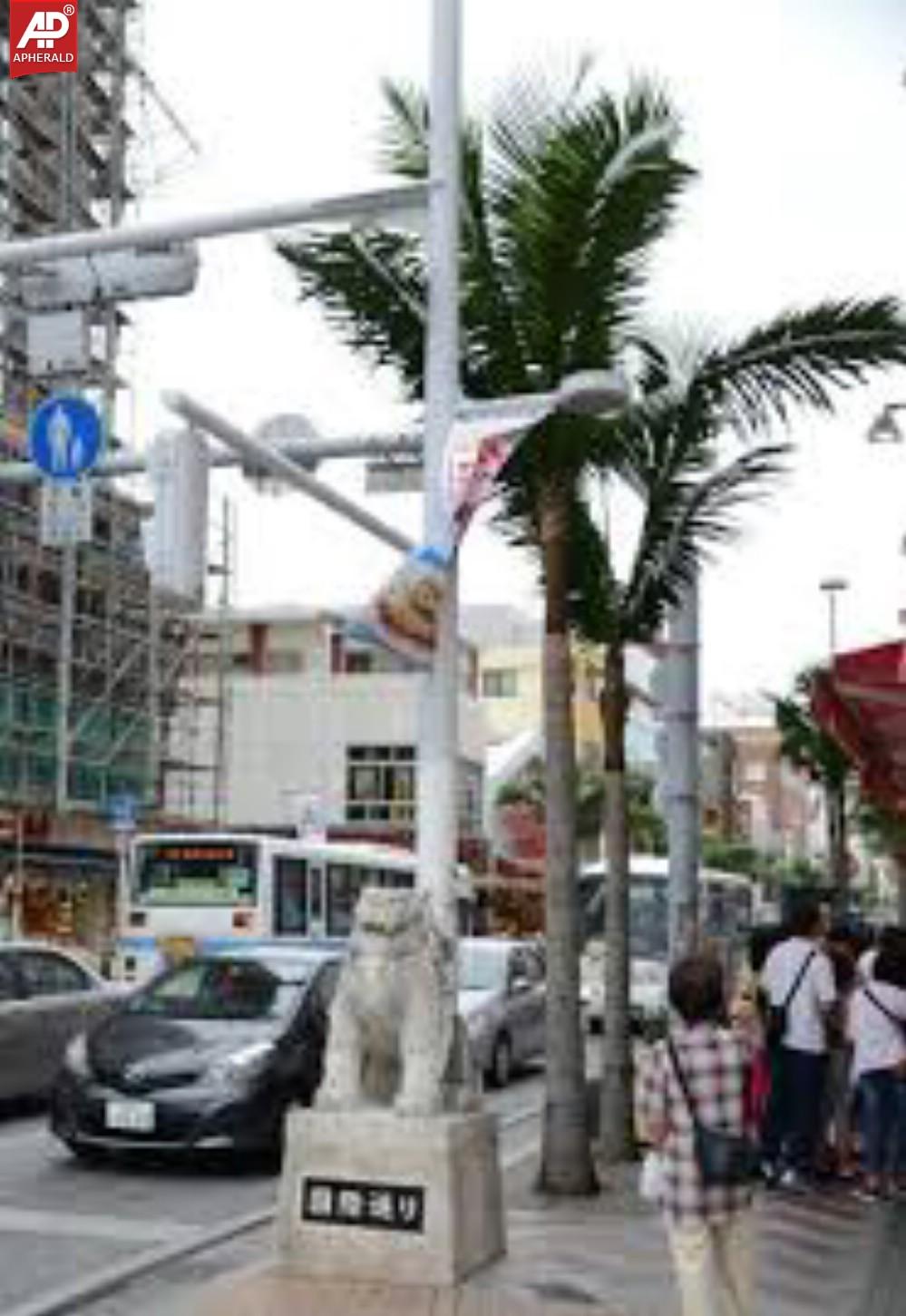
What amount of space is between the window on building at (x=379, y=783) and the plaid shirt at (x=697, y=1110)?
5451cm

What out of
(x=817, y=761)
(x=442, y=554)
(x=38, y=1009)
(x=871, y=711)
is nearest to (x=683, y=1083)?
(x=442, y=554)

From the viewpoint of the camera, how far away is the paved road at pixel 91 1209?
10680 millimetres

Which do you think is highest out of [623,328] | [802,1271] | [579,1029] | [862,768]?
[623,328]

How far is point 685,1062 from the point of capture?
6.97 meters

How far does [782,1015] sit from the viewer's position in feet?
43.1

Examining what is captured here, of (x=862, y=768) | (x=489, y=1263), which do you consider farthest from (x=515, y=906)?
(x=489, y=1263)

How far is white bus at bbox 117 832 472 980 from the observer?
28.6 meters

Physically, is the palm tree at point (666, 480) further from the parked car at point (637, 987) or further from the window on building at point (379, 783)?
the window on building at point (379, 783)

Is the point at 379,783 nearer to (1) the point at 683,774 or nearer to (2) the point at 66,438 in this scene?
(1) the point at 683,774

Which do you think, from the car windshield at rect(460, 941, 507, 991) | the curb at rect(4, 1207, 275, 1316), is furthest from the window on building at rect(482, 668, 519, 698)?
the curb at rect(4, 1207, 275, 1316)

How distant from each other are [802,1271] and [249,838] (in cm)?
1935

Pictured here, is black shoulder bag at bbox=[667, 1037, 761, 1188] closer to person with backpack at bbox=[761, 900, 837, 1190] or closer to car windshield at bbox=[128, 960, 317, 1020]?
person with backpack at bbox=[761, 900, 837, 1190]

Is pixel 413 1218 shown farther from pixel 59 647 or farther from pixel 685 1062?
pixel 59 647

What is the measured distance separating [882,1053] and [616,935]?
2.36 metres
